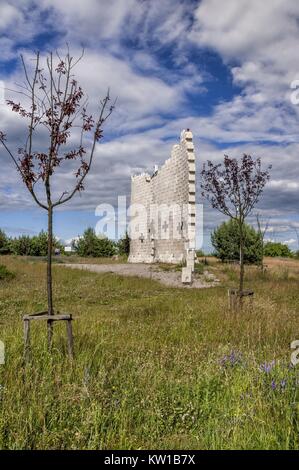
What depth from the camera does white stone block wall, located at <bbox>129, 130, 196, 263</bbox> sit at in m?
26.3

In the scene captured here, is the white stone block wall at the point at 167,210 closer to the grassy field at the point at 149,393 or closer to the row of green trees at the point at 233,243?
the row of green trees at the point at 233,243

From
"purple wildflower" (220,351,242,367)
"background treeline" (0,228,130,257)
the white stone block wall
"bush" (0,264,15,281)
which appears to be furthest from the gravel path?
"background treeline" (0,228,130,257)

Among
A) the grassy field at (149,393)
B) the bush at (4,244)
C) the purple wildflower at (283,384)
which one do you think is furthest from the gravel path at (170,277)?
the bush at (4,244)

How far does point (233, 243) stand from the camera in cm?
3778

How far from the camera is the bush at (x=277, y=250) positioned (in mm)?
56719

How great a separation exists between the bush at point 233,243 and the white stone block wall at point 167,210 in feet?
25.5

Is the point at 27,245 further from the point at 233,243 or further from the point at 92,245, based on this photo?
the point at 233,243

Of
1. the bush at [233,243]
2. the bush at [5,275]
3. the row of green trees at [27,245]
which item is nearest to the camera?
the bush at [5,275]

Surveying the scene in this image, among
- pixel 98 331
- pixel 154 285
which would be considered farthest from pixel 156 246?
pixel 98 331
